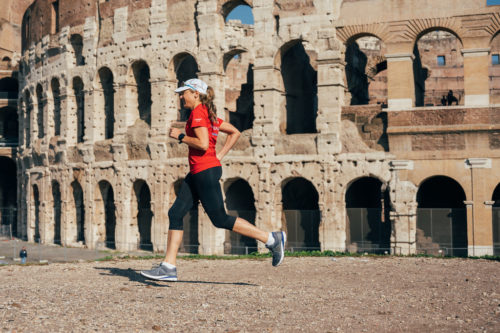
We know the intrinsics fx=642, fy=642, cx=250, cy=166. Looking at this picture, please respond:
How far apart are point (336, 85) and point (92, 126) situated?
432 inches

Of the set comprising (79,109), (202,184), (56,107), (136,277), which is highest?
(56,107)

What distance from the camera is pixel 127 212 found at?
24703 mm

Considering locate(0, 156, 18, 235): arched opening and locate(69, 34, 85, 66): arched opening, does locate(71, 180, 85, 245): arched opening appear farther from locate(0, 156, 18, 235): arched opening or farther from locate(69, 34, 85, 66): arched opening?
locate(0, 156, 18, 235): arched opening

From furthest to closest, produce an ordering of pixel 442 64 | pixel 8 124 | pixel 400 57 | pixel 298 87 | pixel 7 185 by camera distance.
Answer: pixel 7 185, pixel 8 124, pixel 442 64, pixel 298 87, pixel 400 57

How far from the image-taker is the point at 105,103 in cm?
2673

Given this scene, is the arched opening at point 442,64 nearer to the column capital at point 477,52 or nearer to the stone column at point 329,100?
the stone column at point 329,100

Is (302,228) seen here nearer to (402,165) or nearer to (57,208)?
(402,165)

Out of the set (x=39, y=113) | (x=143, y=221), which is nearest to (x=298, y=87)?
(x=143, y=221)

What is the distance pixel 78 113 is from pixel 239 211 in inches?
396

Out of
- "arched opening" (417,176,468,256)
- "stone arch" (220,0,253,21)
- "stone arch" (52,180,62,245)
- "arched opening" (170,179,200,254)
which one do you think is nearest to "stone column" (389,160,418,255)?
"arched opening" (417,176,468,256)

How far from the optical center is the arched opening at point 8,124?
37.0m

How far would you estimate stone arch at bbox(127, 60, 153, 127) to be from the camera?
2475 centimetres

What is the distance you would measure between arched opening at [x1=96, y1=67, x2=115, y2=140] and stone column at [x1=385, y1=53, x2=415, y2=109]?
12010mm

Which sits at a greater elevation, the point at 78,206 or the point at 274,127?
the point at 274,127
